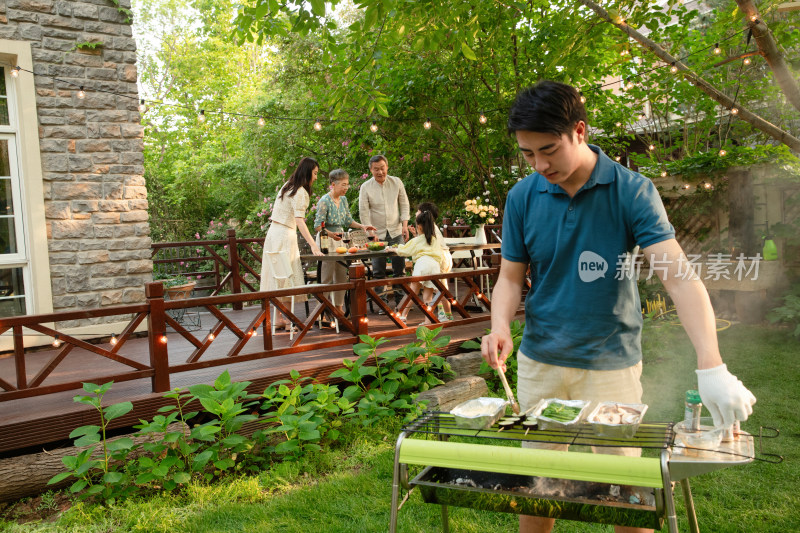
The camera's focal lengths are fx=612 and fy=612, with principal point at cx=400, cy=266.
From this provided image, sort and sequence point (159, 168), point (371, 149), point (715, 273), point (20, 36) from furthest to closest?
point (159, 168) < point (371, 149) < point (715, 273) < point (20, 36)

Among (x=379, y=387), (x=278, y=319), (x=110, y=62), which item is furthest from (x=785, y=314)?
(x=110, y=62)

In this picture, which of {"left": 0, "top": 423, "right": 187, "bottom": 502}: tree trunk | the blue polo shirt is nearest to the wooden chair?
{"left": 0, "top": 423, "right": 187, "bottom": 502}: tree trunk

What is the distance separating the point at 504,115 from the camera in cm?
940

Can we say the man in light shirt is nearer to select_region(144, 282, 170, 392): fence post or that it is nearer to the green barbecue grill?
select_region(144, 282, 170, 392): fence post

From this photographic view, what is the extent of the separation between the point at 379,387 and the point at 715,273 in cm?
543

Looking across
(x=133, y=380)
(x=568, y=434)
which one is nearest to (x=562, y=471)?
(x=568, y=434)

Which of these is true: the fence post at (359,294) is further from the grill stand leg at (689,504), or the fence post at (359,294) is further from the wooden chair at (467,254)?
the grill stand leg at (689,504)

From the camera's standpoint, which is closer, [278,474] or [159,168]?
[278,474]

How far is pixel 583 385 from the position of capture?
6.84 feet

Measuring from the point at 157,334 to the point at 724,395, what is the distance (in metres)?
3.76

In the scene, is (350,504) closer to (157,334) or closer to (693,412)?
(157,334)

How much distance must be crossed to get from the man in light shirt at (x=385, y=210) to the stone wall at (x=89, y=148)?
2535mm

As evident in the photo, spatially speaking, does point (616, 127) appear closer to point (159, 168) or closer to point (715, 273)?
point (715, 273)

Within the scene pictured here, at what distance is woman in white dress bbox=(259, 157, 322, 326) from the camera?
5.95 meters
